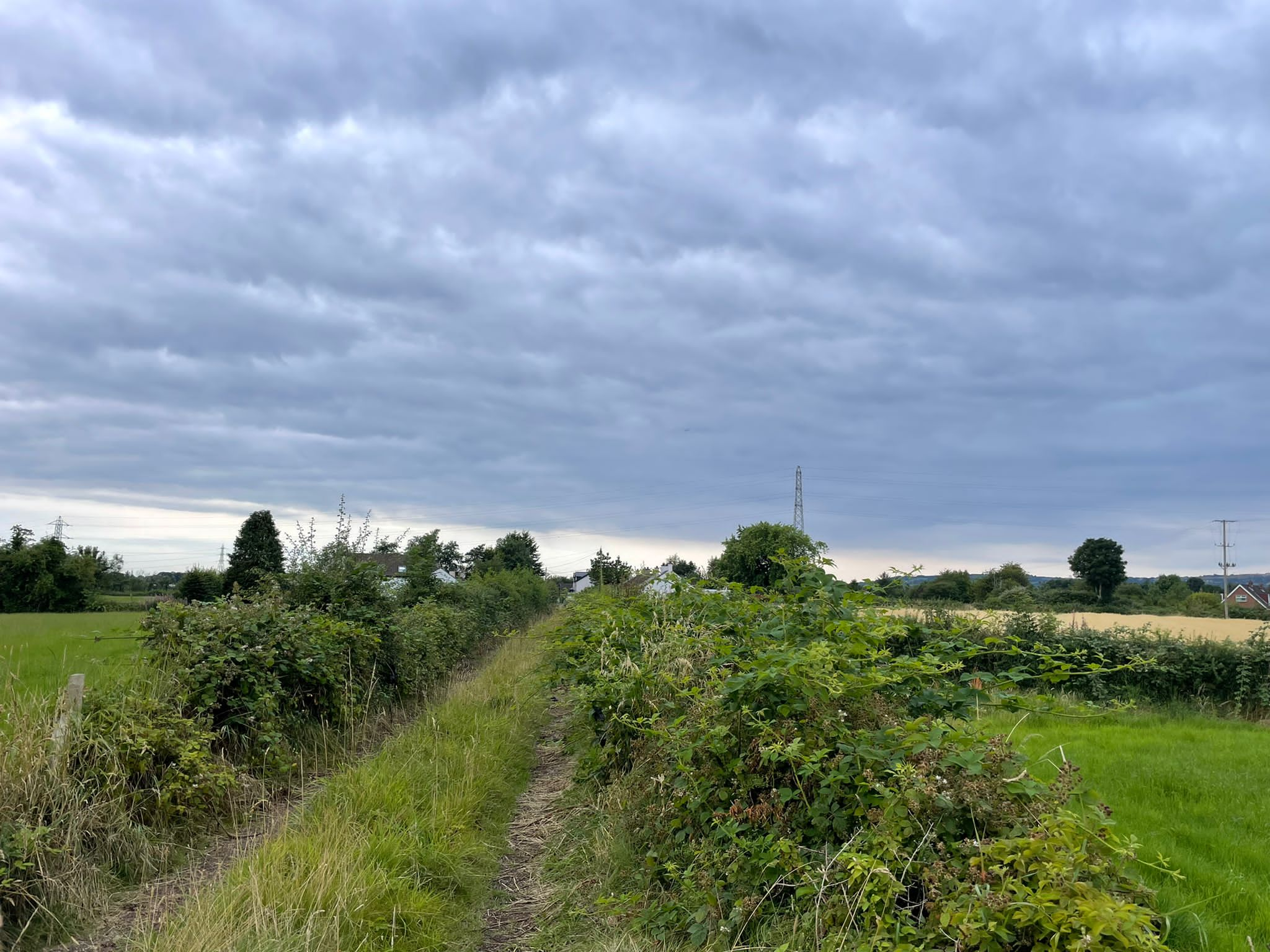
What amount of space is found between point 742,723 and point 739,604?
179cm

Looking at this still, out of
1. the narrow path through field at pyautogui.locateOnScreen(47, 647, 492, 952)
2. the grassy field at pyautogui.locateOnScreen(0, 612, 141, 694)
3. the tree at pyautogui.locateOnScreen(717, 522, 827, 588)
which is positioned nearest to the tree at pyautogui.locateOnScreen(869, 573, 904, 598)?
the narrow path through field at pyautogui.locateOnScreen(47, 647, 492, 952)

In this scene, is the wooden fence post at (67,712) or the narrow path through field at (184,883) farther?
the wooden fence post at (67,712)

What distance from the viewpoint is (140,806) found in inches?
195

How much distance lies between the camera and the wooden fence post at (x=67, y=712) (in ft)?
15.4

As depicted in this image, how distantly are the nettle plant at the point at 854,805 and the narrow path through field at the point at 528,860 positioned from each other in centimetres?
77

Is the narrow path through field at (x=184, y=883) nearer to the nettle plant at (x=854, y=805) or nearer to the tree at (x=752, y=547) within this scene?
the nettle plant at (x=854, y=805)

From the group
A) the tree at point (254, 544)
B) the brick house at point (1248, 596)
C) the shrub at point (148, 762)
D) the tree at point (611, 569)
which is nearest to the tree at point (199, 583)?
the tree at point (254, 544)

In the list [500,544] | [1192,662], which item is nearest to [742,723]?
[1192,662]

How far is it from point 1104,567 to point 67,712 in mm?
83949

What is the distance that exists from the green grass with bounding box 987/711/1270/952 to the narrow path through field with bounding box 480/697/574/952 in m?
2.75

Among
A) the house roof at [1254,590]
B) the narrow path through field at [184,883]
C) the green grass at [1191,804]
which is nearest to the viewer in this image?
the green grass at [1191,804]

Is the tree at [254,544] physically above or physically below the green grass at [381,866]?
above

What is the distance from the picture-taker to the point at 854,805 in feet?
9.55

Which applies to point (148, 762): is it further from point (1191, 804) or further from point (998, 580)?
point (998, 580)
